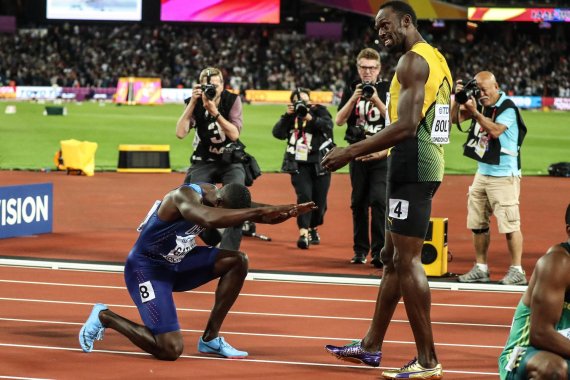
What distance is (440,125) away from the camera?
687cm

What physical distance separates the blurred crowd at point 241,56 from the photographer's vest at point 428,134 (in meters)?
51.3

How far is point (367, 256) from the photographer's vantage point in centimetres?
1229

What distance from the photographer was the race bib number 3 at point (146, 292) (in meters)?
7.35

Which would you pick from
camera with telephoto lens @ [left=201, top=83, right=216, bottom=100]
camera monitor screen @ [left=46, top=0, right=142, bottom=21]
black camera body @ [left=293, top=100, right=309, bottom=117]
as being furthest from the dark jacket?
camera monitor screen @ [left=46, top=0, right=142, bottom=21]

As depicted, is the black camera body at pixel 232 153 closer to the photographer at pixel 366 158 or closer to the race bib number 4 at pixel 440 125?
the photographer at pixel 366 158

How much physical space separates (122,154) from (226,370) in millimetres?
15409

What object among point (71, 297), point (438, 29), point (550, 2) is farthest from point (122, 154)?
point (438, 29)

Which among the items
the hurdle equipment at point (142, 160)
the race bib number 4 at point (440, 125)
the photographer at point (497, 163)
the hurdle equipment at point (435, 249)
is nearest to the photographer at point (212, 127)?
the hurdle equipment at point (435, 249)

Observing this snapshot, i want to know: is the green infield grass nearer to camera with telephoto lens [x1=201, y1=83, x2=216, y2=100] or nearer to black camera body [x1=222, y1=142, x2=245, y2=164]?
black camera body [x1=222, y1=142, x2=245, y2=164]

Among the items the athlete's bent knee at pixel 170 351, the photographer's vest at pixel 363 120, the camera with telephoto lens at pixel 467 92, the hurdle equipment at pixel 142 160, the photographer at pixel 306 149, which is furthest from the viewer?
the hurdle equipment at pixel 142 160

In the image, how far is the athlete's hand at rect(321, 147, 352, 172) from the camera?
6.57m

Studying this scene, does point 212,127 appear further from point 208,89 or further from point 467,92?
point 467,92

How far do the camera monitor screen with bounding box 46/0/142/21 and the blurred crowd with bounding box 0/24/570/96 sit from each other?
7.68 ft

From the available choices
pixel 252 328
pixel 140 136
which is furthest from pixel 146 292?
pixel 140 136
